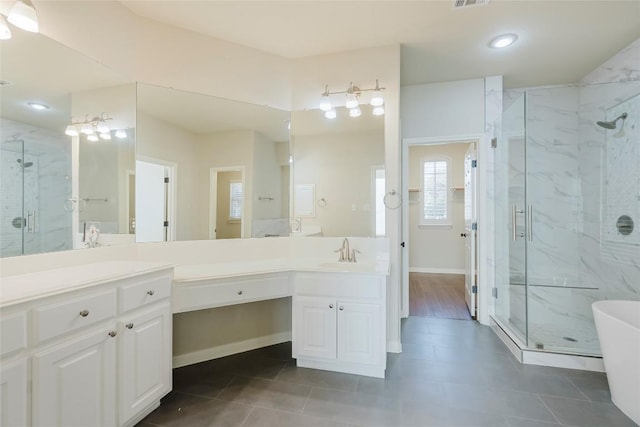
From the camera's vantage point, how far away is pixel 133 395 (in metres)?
1.60

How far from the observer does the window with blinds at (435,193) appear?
18.6 feet

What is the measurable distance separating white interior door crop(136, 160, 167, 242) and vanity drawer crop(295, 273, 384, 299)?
1166 mm

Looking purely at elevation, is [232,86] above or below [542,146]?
above

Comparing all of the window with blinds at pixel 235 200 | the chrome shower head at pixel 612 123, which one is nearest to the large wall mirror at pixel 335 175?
the window with blinds at pixel 235 200

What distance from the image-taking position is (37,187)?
154 cm

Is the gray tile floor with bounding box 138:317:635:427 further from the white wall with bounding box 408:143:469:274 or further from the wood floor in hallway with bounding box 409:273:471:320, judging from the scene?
the white wall with bounding box 408:143:469:274

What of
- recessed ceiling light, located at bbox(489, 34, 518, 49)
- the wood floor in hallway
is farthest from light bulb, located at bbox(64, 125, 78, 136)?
the wood floor in hallway

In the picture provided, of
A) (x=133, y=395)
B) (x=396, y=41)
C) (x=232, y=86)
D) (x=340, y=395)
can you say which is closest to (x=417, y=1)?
(x=396, y=41)

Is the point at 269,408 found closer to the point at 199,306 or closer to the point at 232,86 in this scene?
the point at 199,306

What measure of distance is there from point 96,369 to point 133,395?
0.30 metres

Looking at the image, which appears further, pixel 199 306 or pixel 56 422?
pixel 199 306

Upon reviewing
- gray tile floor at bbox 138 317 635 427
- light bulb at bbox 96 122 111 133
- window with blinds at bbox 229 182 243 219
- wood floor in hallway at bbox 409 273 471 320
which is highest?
light bulb at bbox 96 122 111 133

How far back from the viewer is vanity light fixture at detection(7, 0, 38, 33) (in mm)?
1434

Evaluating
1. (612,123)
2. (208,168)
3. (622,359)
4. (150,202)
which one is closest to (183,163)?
(208,168)
